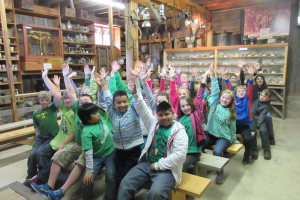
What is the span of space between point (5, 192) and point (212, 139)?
2260 mm

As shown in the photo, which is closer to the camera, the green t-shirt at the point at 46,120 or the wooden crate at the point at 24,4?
the green t-shirt at the point at 46,120

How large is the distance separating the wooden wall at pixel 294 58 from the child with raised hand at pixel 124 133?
559cm

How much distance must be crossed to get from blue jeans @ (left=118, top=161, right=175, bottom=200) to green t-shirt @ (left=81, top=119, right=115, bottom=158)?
47cm

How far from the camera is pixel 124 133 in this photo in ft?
6.82

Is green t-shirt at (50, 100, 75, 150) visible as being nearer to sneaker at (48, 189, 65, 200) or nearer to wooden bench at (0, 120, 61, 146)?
sneaker at (48, 189, 65, 200)

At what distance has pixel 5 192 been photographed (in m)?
1.80

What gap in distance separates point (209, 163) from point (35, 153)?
6.65 feet

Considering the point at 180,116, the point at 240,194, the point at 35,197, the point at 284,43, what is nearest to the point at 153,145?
the point at 180,116

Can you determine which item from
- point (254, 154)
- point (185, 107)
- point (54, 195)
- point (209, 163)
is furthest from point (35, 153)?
point (254, 154)

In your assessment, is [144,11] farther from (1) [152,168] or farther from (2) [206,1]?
(1) [152,168]

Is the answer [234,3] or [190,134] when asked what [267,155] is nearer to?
[190,134]

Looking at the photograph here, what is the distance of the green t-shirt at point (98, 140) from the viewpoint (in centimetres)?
199

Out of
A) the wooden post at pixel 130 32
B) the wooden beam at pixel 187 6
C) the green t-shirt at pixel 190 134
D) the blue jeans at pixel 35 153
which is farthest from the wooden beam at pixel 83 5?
the green t-shirt at pixel 190 134

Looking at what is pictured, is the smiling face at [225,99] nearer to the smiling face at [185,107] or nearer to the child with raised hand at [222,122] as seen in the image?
the child with raised hand at [222,122]
